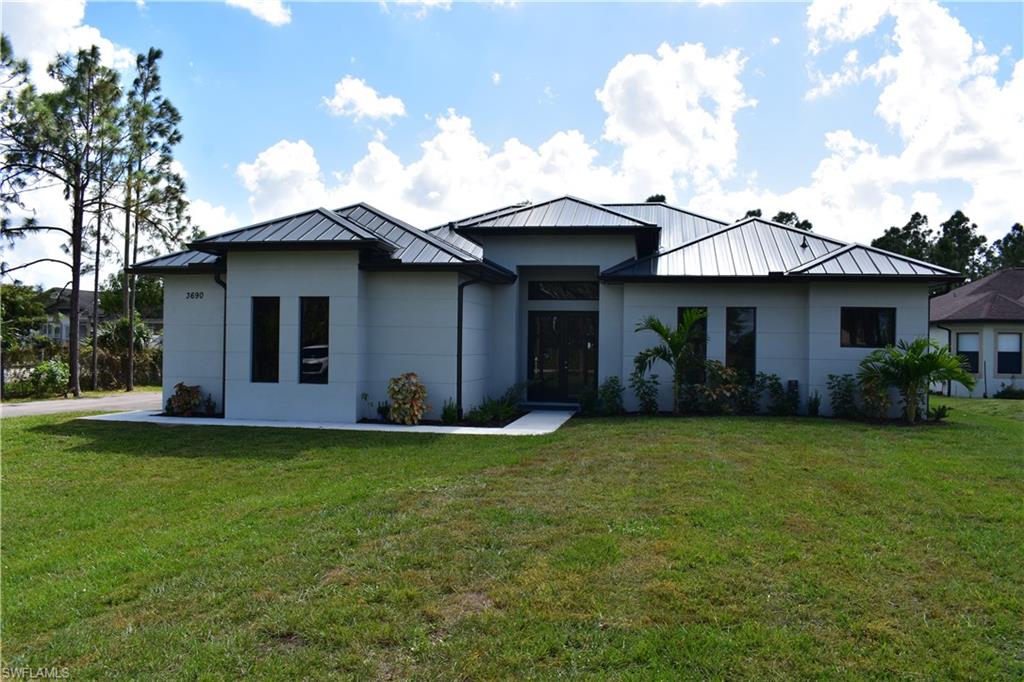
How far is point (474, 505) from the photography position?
6855 mm

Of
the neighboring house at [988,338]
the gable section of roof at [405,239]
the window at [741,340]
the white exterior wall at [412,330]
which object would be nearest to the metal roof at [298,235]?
the gable section of roof at [405,239]

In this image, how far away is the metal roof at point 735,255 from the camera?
1524 centimetres

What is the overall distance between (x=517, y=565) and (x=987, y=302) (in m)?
27.5

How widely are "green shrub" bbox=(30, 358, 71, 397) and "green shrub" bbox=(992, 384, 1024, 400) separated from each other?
30.6 meters

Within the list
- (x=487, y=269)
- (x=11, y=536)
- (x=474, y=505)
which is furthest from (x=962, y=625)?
(x=487, y=269)

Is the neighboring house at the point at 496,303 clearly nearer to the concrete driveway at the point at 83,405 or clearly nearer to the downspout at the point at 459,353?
the downspout at the point at 459,353

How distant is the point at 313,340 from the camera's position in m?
13.7

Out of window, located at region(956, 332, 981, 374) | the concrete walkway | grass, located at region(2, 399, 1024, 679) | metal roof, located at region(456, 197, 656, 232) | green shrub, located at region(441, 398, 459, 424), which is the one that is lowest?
grass, located at region(2, 399, 1024, 679)

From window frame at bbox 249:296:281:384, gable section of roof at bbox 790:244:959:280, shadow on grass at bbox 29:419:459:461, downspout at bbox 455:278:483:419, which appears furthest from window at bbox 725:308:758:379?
window frame at bbox 249:296:281:384

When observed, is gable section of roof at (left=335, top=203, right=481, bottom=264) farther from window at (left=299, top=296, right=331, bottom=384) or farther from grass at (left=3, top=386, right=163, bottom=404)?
grass at (left=3, top=386, right=163, bottom=404)

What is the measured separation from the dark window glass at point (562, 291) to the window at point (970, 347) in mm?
16463

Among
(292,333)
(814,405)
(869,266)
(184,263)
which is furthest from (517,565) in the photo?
(184,263)

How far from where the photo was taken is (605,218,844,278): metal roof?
1524 centimetres

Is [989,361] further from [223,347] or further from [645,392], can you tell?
[223,347]
